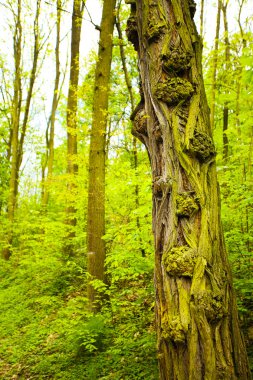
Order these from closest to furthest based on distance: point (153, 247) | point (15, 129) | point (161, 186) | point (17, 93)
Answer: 1. point (161, 186)
2. point (153, 247)
3. point (15, 129)
4. point (17, 93)

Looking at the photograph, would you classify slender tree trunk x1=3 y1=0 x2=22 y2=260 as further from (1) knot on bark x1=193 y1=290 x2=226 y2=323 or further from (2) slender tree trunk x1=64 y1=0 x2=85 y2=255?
(1) knot on bark x1=193 y1=290 x2=226 y2=323

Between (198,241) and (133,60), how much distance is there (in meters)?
8.49

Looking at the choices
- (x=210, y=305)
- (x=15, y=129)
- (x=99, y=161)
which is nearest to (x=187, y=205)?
(x=210, y=305)

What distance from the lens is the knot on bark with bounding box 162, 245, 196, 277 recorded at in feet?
6.57

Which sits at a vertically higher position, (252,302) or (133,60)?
(133,60)

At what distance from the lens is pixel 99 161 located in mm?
5961

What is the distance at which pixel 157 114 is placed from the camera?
7.77 ft

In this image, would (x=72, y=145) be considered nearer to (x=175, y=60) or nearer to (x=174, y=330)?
(x=175, y=60)

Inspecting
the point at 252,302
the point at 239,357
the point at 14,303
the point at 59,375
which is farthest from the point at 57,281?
the point at 239,357

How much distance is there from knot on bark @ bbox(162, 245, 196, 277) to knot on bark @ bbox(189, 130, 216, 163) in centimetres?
67

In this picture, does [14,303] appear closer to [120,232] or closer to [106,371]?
[120,232]

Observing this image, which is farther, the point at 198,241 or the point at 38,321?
the point at 38,321

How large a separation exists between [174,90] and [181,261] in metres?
1.24

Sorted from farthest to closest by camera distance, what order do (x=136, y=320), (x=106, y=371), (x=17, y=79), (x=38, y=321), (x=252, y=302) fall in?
(x=17, y=79), (x=38, y=321), (x=136, y=320), (x=106, y=371), (x=252, y=302)
